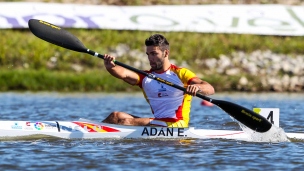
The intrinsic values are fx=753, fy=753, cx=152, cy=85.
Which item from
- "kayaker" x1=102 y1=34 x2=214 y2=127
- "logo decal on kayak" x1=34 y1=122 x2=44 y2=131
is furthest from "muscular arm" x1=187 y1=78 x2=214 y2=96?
"logo decal on kayak" x1=34 y1=122 x2=44 y2=131

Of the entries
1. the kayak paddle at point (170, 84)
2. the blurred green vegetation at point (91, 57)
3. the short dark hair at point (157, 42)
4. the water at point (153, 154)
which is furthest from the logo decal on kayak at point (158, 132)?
the blurred green vegetation at point (91, 57)

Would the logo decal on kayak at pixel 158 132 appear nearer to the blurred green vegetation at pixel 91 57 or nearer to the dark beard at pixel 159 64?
the dark beard at pixel 159 64

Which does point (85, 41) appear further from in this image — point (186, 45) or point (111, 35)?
point (186, 45)

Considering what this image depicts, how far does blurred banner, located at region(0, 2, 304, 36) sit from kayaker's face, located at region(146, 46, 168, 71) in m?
13.1

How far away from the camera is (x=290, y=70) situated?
22875mm

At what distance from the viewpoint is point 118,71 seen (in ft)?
35.5

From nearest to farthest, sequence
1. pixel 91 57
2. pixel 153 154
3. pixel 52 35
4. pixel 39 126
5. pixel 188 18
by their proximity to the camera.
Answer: pixel 153 154 < pixel 39 126 < pixel 52 35 < pixel 91 57 < pixel 188 18

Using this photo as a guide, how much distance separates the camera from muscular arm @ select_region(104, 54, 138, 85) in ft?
35.1

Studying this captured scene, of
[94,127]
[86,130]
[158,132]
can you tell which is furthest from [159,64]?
[86,130]

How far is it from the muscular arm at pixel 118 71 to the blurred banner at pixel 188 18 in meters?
13.0

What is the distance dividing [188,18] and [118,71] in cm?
1393

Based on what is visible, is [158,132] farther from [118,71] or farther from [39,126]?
[39,126]

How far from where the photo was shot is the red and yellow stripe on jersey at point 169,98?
36.4ft

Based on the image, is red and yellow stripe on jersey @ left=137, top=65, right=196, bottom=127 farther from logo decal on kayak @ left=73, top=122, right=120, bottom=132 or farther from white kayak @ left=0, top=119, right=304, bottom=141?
logo decal on kayak @ left=73, top=122, right=120, bottom=132
